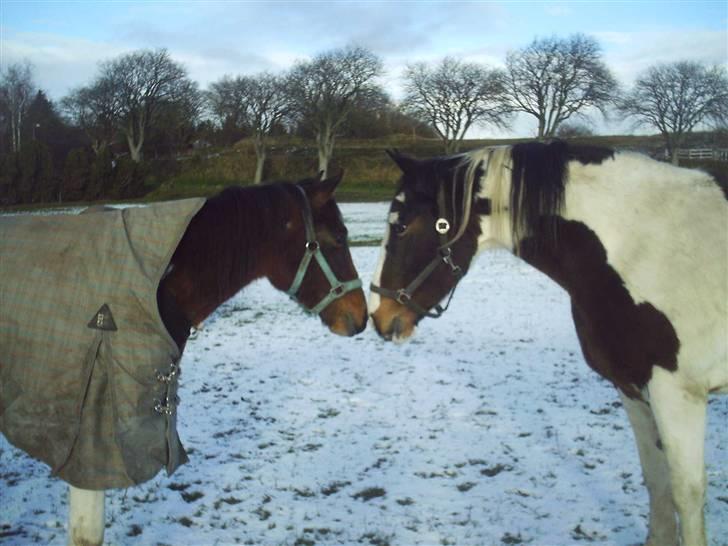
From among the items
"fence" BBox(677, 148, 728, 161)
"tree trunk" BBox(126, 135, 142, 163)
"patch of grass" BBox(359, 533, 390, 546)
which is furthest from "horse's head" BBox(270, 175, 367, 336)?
"tree trunk" BBox(126, 135, 142, 163)

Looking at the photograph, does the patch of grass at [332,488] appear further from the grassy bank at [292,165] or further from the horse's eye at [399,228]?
the grassy bank at [292,165]

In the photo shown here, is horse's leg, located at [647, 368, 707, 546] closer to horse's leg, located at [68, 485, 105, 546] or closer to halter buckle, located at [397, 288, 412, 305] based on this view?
halter buckle, located at [397, 288, 412, 305]

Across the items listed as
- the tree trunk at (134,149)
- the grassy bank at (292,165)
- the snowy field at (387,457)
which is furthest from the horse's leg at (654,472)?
the tree trunk at (134,149)

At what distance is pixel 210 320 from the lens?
29.0 feet

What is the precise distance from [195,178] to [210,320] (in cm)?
4050

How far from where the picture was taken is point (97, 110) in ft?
173

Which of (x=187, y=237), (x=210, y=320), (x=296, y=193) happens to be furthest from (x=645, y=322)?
(x=210, y=320)

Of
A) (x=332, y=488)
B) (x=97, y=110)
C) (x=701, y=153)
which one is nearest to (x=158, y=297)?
(x=332, y=488)

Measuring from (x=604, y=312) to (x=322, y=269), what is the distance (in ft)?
4.50

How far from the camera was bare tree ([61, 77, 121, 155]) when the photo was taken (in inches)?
2044

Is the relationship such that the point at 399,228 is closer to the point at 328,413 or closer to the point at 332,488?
the point at 332,488

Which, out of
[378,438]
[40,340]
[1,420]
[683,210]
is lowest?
[378,438]

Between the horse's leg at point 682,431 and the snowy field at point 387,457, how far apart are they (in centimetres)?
97

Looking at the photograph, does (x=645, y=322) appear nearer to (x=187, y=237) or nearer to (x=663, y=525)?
(x=663, y=525)
